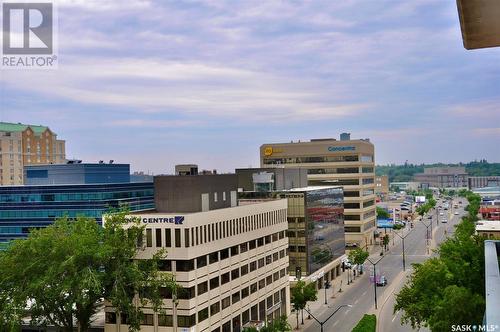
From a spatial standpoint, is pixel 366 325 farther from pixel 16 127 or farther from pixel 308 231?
pixel 16 127

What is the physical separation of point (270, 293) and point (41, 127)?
15002 centimetres

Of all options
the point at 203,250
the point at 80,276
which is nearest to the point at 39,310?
the point at 80,276

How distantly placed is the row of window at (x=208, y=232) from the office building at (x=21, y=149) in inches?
5060

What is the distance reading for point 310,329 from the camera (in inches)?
2736

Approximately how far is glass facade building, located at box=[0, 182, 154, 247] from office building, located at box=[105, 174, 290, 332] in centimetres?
5233

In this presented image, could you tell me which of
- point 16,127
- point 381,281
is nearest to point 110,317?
point 381,281

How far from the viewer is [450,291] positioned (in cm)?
3809

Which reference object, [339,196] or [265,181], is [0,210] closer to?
[265,181]

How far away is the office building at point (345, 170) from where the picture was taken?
128 meters

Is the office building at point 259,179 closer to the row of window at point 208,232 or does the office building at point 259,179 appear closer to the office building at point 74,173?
the row of window at point 208,232

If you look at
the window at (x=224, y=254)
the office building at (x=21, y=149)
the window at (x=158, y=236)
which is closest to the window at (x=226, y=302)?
the window at (x=224, y=254)

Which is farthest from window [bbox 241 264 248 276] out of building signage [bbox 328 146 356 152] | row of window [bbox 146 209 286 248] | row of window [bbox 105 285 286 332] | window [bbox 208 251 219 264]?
building signage [bbox 328 146 356 152]

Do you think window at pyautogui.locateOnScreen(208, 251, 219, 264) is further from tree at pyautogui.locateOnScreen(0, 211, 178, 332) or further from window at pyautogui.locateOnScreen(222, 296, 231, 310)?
tree at pyautogui.locateOnScreen(0, 211, 178, 332)

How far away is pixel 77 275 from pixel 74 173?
8670 cm
